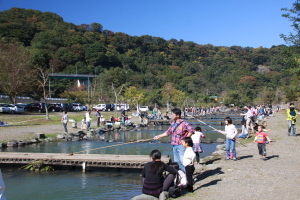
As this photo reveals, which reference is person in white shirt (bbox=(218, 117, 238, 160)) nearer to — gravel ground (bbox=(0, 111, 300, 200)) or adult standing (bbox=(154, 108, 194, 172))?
gravel ground (bbox=(0, 111, 300, 200))

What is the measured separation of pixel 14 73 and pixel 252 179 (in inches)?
1626

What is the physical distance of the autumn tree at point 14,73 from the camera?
43.5 m

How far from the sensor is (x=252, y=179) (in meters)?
8.49

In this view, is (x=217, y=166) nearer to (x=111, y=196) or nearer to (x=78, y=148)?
(x=111, y=196)

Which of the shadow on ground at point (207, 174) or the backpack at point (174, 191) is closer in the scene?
the backpack at point (174, 191)

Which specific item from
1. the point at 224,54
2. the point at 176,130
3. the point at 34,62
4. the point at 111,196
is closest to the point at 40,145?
the point at 111,196

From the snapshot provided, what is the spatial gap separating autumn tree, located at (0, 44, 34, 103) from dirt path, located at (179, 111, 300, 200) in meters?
38.0

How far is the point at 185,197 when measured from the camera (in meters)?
7.36

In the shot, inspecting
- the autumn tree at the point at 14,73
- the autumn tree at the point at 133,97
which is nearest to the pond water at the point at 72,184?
the autumn tree at the point at 14,73

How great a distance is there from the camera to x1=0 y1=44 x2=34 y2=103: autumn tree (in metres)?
43.5

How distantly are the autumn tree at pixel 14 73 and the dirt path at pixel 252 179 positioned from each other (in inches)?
1497

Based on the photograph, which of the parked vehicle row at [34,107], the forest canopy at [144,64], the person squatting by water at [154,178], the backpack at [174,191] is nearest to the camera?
the person squatting by water at [154,178]

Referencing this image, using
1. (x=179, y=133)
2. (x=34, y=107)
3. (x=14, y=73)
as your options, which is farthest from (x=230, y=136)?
(x=34, y=107)

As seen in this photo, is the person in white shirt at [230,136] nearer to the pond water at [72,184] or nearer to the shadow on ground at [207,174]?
the shadow on ground at [207,174]
